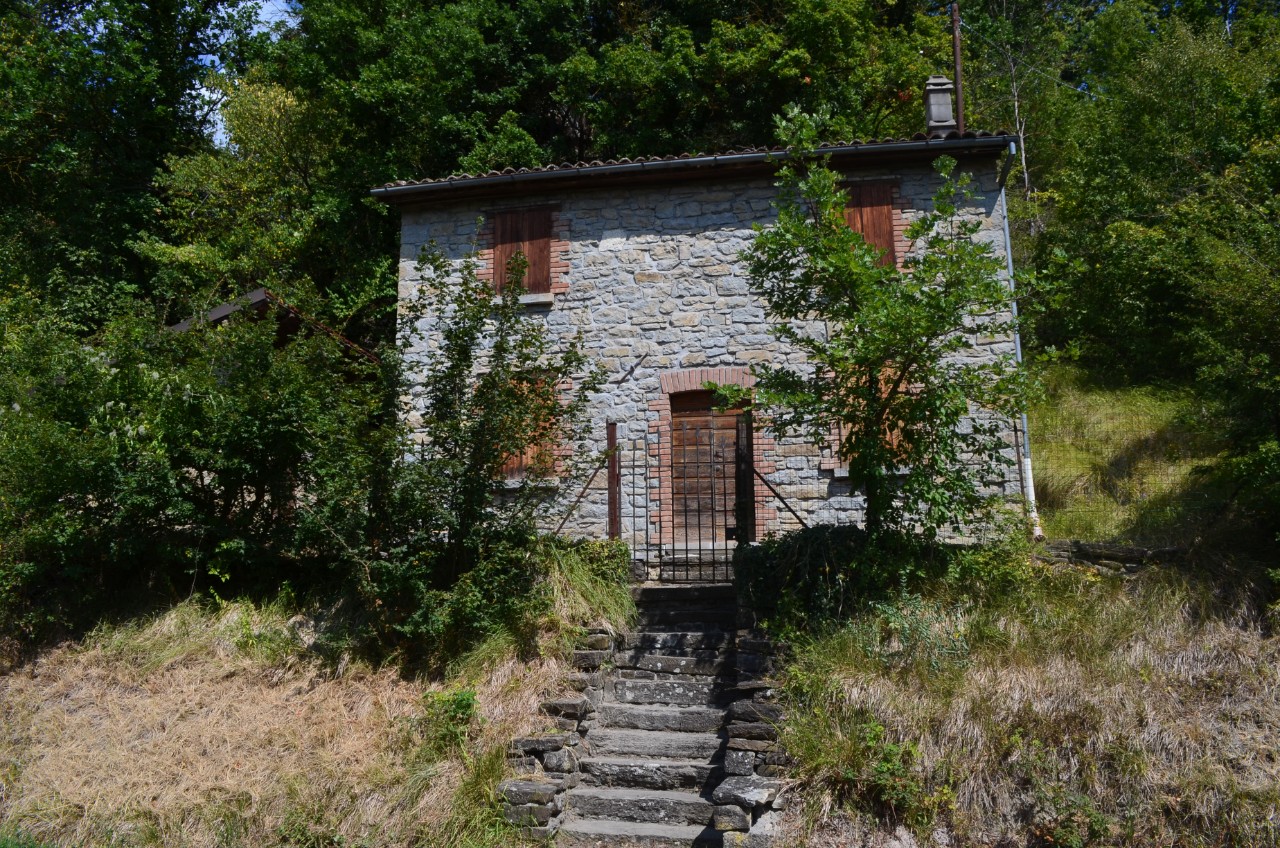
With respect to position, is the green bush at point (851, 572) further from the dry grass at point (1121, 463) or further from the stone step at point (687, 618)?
the dry grass at point (1121, 463)

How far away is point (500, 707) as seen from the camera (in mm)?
7441

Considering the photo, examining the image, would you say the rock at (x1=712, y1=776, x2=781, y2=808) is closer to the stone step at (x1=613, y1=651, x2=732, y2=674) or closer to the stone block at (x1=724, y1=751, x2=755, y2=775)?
the stone block at (x1=724, y1=751, x2=755, y2=775)

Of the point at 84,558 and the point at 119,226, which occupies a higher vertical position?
the point at 119,226

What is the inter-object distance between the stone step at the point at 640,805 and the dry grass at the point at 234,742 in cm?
63

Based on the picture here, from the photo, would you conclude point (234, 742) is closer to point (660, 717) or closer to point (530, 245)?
point (660, 717)

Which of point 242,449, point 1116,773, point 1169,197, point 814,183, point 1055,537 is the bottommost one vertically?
point 1116,773

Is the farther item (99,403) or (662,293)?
(662,293)

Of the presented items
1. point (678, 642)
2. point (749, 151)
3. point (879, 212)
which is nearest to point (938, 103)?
point (879, 212)

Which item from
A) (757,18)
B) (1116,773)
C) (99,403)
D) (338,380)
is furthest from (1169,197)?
(99,403)

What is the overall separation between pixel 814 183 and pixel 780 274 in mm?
859

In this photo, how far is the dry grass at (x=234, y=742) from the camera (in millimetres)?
6738

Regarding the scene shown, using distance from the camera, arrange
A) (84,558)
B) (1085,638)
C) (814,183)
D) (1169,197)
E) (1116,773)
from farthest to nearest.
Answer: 1. (1169,197)
2. (84,558)
3. (814,183)
4. (1085,638)
5. (1116,773)

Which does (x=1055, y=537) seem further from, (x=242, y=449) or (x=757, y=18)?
(x=757, y=18)

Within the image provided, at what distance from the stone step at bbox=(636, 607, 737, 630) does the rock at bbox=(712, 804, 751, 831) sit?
236 cm
